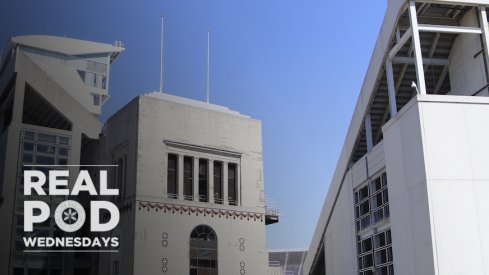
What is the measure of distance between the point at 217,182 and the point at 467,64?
54.1 ft

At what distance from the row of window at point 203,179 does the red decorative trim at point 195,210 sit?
0.63 meters

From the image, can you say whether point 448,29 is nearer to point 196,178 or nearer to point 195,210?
point 196,178

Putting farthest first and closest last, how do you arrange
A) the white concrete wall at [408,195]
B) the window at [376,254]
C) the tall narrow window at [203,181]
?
the tall narrow window at [203,181] → the window at [376,254] → the white concrete wall at [408,195]

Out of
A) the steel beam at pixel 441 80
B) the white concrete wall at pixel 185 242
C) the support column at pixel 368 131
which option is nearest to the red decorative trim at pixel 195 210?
the white concrete wall at pixel 185 242

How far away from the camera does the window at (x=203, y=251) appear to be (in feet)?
107

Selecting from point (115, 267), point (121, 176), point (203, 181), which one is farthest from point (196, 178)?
point (115, 267)

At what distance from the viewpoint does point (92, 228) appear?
111 ft

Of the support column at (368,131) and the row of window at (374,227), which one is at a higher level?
the support column at (368,131)

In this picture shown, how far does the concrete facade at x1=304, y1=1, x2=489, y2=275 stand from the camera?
57.7 ft

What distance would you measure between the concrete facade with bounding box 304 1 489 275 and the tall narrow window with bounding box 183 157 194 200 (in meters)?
8.02

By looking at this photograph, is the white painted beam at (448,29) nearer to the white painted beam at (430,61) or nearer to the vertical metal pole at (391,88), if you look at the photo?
the vertical metal pole at (391,88)

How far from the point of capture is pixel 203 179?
34219 millimetres

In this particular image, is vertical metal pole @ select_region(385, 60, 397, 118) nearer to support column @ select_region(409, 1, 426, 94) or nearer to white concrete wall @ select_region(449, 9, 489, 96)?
support column @ select_region(409, 1, 426, 94)

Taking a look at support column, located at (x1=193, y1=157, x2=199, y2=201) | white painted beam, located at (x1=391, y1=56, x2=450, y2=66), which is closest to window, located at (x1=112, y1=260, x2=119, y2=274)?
support column, located at (x1=193, y1=157, x2=199, y2=201)
